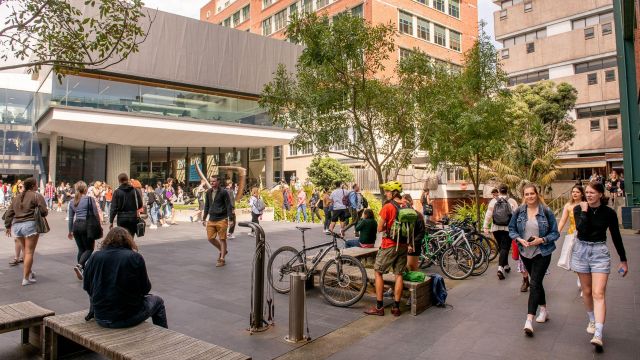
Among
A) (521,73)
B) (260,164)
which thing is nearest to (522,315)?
(260,164)

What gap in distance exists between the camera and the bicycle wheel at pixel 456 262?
838cm

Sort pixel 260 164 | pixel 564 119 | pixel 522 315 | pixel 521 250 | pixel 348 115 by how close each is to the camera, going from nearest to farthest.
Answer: pixel 521 250
pixel 522 315
pixel 348 115
pixel 564 119
pixel 260 164

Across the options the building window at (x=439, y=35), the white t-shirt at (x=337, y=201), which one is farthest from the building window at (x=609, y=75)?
the white t-shirt at (x=337, y=201)

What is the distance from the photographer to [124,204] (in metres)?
7.86

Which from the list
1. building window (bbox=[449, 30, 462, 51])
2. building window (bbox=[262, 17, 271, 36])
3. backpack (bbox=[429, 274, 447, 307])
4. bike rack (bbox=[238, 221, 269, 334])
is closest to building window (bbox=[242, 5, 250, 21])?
building window (bbox=[262, 17, 271, 36])

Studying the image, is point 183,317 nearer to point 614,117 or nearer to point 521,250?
point 521,250

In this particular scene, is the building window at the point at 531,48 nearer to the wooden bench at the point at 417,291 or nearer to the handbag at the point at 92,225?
the wooden bench at the point at 417,291

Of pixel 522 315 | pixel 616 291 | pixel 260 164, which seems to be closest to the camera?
pixel 522 315

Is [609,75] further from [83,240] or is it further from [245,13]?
[245,13]

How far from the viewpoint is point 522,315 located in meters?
5.86

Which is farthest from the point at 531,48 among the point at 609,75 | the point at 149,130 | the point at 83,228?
the point at 83,228

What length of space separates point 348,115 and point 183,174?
27.0m

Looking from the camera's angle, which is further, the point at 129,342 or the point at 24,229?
the point at 24,229

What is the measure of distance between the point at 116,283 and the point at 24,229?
4656 millimetres
